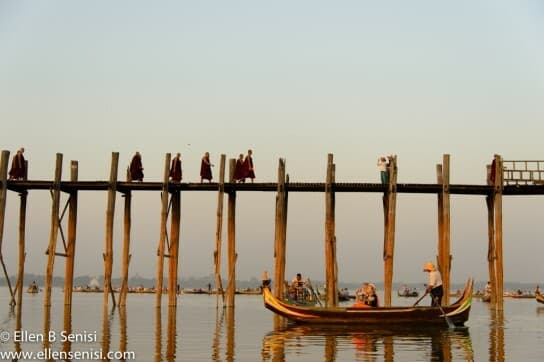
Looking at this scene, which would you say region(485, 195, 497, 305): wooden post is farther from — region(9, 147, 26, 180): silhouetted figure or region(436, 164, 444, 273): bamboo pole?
region(9, 147, 26, 180): silhouetted figure

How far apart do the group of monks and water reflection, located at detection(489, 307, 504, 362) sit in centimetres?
1014

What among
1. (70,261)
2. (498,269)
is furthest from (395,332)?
(70,261)

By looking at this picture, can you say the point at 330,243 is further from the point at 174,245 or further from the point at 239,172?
the point at 174,245

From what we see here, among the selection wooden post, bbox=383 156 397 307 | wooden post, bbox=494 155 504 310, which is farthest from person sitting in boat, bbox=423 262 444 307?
wooden post, bbox=494 155 504 310

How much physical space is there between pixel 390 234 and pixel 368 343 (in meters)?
8.32

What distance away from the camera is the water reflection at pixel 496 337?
65.3 ft

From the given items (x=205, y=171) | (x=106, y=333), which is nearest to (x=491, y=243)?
(x=205, y=171)

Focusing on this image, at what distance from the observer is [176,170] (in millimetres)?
32312

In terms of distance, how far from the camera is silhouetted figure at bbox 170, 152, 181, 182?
106 ft

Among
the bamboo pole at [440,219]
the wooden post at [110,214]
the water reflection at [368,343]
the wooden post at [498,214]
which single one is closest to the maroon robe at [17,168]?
the wooden post at [110,214]

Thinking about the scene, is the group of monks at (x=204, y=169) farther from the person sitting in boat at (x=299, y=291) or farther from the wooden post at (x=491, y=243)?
the wooden post at (x=491, y=243)

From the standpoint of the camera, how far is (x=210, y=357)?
18.8 meters

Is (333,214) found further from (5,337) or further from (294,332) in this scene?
(5,337)

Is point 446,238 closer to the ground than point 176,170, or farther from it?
closer to the ground
